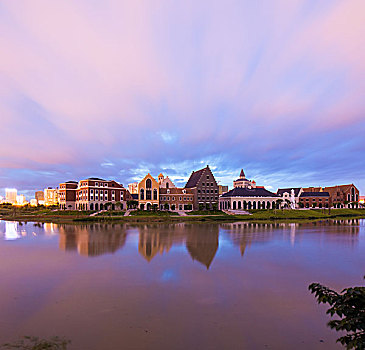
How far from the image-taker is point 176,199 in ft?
269

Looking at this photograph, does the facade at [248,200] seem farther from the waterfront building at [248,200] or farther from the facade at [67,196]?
the facade at [67,196]

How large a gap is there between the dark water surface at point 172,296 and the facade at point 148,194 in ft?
174

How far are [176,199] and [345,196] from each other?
85545 mm

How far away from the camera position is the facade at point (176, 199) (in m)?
81.1

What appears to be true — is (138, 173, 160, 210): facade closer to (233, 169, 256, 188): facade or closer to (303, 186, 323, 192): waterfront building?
(303, 186, 323, 192): waterfront building

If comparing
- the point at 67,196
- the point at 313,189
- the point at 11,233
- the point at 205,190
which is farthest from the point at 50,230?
the point at 313,189

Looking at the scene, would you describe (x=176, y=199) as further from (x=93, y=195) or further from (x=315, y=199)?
(x=315, y=199)

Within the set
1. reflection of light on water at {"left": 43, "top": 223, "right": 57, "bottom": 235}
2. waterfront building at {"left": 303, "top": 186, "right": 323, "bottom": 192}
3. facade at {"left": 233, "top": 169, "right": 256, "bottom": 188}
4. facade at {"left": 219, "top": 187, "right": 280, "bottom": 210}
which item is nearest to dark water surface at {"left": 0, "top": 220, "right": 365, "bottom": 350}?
reflection of light on water at {"left": 43, "top": 223, "right": 57, "bottom": 235}

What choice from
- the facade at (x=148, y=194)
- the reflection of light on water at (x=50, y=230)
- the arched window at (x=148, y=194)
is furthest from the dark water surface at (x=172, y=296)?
the arched window at (x=148, y=194)

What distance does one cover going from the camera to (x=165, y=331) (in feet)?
31.8

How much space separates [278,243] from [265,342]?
22998mm

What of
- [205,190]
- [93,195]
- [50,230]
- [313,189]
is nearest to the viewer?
[50,230]

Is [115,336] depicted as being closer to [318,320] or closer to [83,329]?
[83,329]

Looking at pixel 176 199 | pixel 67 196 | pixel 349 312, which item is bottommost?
pixel 349 312
